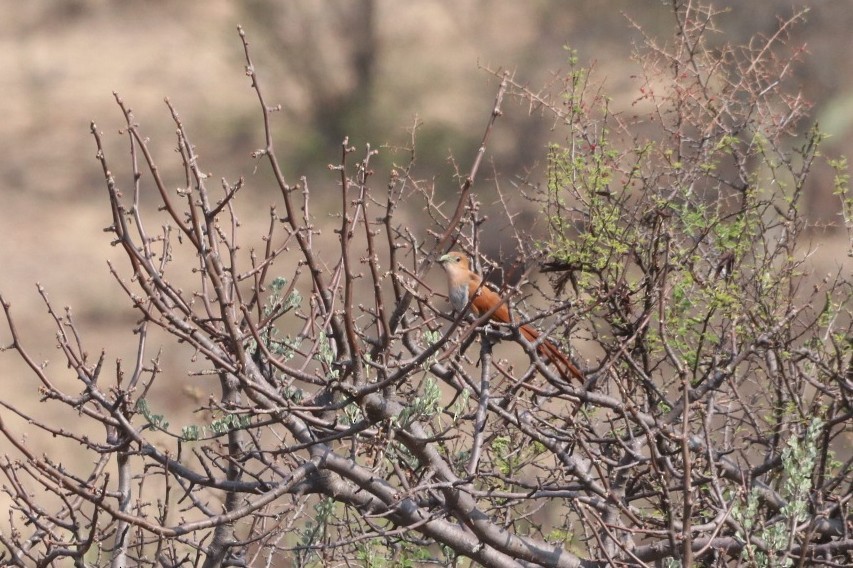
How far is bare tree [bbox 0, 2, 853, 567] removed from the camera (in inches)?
72.6

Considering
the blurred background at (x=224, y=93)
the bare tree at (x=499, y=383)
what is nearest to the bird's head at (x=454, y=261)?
the bare tree at (x=499, y=383)

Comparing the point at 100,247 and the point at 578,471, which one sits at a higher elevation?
the point at 100,247

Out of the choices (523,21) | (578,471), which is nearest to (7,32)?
(523,21)

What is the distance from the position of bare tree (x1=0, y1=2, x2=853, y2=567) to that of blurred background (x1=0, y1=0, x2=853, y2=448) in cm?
201

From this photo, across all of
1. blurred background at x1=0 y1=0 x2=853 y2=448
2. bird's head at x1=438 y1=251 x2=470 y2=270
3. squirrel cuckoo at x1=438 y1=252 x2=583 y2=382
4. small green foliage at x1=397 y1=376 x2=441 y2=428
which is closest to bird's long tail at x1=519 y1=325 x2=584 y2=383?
squirrel cuckoo at x1=438 y1=252 x2=583 y2=382

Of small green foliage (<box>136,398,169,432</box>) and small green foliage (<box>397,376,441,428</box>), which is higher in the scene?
small green foliage (<box>136,398,169,432</box>)

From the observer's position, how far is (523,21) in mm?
6328

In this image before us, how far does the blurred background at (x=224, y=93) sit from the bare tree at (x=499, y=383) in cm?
201

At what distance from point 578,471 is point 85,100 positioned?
5.87 m

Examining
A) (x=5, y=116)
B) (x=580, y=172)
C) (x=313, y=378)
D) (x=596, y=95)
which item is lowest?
(x=313, y=378)

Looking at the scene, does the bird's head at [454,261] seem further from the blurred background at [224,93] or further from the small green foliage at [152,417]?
the blurred background at [224,93]

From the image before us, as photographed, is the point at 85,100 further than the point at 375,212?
Yes

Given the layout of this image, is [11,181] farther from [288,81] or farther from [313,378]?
[313,378]

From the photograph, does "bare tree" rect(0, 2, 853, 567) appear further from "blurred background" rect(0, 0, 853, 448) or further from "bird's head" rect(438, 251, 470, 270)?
"blurred background" rect(0, 0, 853, 448)
